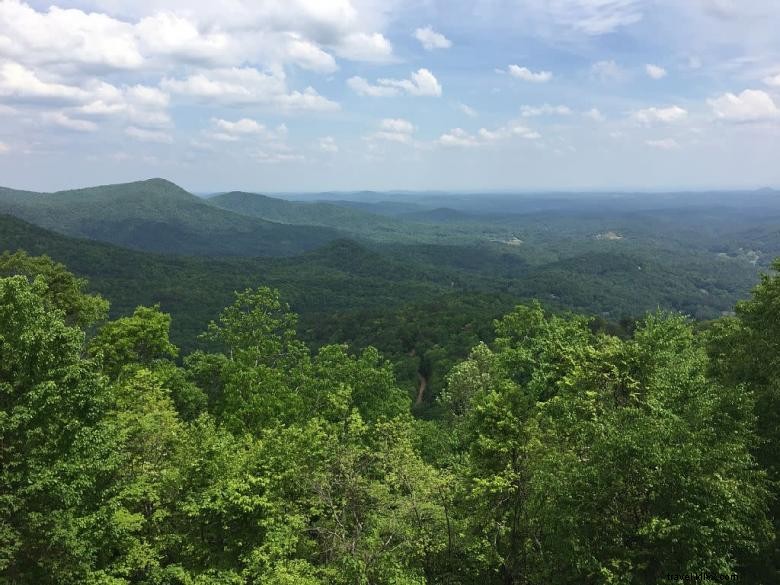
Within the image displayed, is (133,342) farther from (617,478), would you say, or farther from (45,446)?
(617,478)

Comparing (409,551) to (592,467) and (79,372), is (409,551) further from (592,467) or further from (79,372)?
(79,372)

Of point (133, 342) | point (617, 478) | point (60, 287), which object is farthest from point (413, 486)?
point (60, 287)

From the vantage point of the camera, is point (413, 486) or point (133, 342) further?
point (133, 342)

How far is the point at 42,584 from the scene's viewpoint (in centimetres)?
1550

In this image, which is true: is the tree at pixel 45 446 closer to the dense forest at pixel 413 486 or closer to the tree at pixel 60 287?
the dense forest at pixel 413 486

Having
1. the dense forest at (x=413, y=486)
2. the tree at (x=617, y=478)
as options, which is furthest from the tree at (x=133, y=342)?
the tree at (x=617, y=478)

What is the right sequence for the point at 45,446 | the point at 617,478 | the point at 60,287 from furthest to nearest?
1. the point at 60,287
2. the point at 45,446
3. the point at 617,478

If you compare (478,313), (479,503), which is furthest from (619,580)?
(478,313)

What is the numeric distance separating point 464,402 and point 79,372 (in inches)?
1167

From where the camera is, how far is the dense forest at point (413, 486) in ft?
49.1

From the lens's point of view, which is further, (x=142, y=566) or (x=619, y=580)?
(x=142, y=566)

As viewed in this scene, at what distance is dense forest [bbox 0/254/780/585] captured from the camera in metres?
15.0

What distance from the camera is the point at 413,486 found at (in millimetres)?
18875

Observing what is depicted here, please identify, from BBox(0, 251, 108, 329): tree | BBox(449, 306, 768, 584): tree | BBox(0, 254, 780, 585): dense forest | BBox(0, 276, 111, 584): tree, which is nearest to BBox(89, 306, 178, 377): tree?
BBox(0, 251, 108, 329): tree
